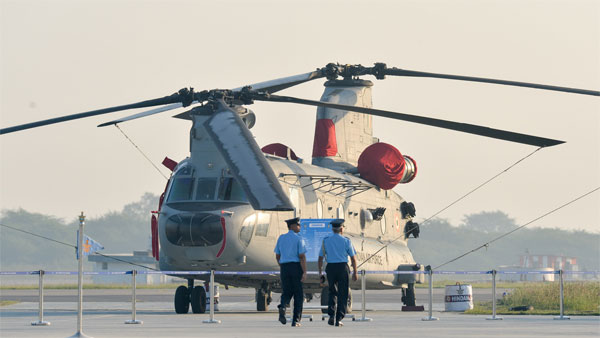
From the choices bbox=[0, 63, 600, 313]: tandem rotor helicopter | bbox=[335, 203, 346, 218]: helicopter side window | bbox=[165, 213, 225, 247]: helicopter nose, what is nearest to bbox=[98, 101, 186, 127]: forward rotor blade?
bbox=[0, 63, 600, 313]: tandem rotor helicopter

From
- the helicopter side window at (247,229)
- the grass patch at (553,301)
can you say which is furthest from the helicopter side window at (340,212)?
the grass patch at (553,301)

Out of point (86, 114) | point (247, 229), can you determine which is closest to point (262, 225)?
point (247, 229)

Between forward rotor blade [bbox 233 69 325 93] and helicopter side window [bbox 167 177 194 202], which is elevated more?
forward rotor blade [bbox 233 69 325 93]

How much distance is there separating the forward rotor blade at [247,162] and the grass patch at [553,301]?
8.66 m

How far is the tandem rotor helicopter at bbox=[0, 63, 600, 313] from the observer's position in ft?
70.7

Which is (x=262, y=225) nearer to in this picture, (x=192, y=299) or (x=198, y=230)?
(x=198, y=230)

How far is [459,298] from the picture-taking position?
2878 cm

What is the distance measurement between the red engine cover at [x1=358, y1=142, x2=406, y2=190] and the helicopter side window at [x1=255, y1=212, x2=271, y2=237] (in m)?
5.31

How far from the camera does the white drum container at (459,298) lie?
1132 inches

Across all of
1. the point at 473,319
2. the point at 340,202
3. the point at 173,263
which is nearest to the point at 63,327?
the point at 173,263

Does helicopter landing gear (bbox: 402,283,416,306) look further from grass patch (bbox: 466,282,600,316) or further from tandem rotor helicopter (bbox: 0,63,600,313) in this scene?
grass patch (bbox: 466,282,600,316)

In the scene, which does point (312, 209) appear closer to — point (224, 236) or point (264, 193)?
point (224, 236)

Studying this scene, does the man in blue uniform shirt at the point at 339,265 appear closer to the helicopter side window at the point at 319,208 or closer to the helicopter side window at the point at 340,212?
the helicopter side window at the point at 319,208

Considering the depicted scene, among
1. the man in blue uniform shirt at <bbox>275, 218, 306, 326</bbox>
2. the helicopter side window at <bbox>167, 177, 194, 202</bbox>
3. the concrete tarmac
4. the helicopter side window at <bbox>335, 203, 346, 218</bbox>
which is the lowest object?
the concrete tarmac
